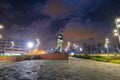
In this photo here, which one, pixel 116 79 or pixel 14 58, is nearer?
pixel 116 79

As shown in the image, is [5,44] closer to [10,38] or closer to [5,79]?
[10,38]

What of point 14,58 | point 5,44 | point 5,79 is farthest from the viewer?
point 5,44

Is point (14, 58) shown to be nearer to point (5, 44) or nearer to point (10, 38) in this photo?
point (5, 44)

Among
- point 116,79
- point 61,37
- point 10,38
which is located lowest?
point 116,79

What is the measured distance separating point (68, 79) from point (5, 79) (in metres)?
6.03

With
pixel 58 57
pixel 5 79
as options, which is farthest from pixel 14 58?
pixel 5 79

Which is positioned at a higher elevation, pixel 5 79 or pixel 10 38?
pixel 10 38

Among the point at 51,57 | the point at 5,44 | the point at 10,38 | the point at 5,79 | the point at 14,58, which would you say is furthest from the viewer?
the point at 10,38

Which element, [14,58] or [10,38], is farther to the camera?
[10,38]

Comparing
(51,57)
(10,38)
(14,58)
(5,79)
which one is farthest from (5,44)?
(5,79)

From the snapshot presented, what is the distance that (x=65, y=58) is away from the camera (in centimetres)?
7388

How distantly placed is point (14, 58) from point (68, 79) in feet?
144

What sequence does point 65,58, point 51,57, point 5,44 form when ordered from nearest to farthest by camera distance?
point 65,58, point 51,57, point 5,44

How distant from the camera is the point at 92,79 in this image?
52.4 feet
